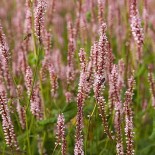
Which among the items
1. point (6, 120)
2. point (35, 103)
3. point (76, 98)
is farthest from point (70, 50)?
point (6, 120)

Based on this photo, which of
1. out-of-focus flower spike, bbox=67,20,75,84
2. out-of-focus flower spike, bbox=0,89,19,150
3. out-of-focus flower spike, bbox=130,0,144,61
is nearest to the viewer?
out-of-focus flower spike, bbox=0,89,19,150

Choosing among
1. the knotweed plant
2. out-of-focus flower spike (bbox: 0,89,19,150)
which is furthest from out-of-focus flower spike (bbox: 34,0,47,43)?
out-of-focus flower spike (bbox: 0,89,19,150)

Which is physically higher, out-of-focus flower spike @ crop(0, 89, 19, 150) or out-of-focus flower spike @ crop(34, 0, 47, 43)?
out-of-focus flower spike @ crop(34, 0, 47, 43)

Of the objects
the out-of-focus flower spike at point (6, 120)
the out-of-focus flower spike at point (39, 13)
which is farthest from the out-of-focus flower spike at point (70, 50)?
the out-of-focus flower spike at point (6, 120)

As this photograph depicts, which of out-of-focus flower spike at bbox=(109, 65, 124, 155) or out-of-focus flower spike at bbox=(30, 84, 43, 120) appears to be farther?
out-of-focus flower spike at bbox=(30, 84, 43, 120)

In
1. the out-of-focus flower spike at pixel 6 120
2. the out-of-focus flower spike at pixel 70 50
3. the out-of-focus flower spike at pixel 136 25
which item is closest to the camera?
the out-of-focus flower spike at pixel 6 120

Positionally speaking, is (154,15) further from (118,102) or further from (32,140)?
(118,102)

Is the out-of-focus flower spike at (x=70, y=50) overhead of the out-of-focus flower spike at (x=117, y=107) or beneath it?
overhead

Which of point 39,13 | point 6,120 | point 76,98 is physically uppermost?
point 39,13

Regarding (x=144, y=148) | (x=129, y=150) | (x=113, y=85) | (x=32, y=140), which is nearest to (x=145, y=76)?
(x=144, y=148)

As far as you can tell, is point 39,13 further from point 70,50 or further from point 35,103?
point 70,50

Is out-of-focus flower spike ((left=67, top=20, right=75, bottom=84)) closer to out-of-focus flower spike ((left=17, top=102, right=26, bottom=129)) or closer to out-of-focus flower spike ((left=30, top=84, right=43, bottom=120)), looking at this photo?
out-of-focus flower spike ((left=30, top=84, right=43, bottom=120))

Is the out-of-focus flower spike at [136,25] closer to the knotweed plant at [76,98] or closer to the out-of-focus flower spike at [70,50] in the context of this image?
the knotweed plant at [76,98]

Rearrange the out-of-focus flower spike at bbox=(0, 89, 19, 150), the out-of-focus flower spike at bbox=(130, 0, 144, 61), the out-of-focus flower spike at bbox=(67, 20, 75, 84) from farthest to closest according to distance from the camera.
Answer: the out-of-focus flower spike at bbox=(67, 20, 75, 84) → the out-of-focus flower spike at bbox=(130, 0, 144, 61) → the out-of-focus flower spike at bbox=(0, 89, 19, 150)
